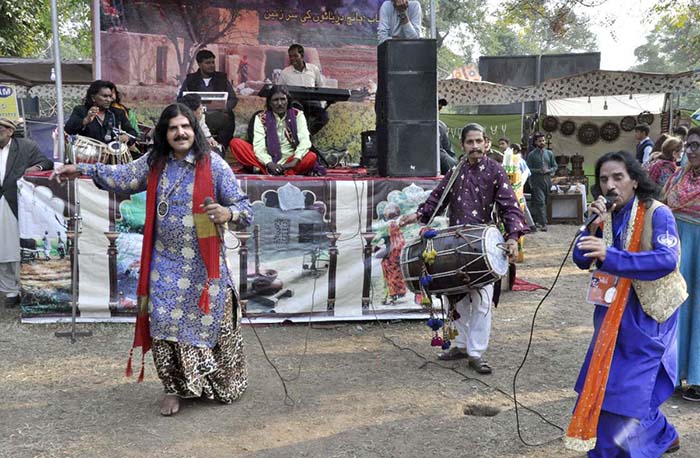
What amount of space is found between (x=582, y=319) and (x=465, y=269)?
2.70 meters

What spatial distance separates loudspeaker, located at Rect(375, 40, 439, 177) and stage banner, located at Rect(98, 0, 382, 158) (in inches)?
131

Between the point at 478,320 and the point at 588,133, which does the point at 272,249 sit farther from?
the point at 588,133

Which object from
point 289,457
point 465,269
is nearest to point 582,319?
point 465,269

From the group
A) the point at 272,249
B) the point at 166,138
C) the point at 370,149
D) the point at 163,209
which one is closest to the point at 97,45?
the point at 370,149

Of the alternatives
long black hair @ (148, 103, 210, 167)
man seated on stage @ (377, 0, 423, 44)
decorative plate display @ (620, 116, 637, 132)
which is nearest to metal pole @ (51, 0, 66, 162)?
A: long black hair @ (148, 103, 210, 167)

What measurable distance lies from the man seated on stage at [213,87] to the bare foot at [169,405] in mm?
4687

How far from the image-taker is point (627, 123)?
17.2 m

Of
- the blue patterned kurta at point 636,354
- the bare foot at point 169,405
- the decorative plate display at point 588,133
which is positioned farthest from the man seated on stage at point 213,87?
the decorative plate display at point 588,133

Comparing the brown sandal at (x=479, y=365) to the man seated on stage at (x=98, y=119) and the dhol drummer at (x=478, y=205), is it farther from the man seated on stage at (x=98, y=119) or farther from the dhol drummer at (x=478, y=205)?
the man seated on stage at (x=98, y=119)

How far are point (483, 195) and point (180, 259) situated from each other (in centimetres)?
230

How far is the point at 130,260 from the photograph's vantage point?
6.35 metres

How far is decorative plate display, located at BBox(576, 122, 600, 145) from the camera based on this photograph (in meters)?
17.4

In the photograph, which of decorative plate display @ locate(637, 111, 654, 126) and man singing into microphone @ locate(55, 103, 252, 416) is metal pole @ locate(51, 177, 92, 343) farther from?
decorative plate display @ locate(637, 111, 654, 126)

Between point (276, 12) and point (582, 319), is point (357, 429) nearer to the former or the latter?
point (582, 319)
